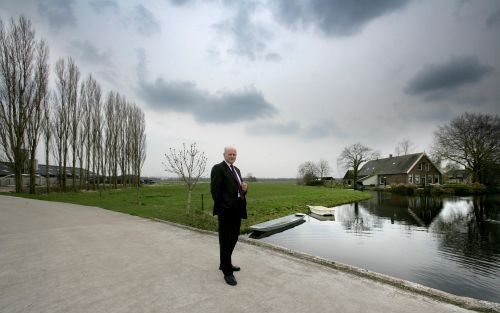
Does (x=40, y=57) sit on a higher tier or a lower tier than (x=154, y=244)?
higher

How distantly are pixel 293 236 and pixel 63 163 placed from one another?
3196 cm

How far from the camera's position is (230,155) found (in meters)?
4.64

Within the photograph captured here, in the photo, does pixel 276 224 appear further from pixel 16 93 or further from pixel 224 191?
pixel 16 93

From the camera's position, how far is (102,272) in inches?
179

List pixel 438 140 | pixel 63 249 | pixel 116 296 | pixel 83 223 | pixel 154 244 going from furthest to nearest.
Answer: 1. pixel 438 140
2. pixel 83 223
3. pixel 154 244
4. pixel 63 249
5. pixel 116 296

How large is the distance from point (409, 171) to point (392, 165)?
19.2 ft

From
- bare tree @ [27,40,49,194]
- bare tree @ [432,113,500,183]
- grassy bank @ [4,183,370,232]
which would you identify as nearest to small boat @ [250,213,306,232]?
grassy bank @ [4,183,370,232]

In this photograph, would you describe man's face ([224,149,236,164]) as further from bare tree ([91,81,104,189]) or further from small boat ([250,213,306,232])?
bare tree ([91,81,104,189])

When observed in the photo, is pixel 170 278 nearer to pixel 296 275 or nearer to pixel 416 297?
pixel 296 275

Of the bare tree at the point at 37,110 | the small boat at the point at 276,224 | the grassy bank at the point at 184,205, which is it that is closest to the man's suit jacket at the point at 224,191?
the grassy bank at the point at 184,205

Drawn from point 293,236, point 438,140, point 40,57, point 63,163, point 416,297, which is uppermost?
point 40,57

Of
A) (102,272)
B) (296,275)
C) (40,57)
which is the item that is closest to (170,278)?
(102,272)

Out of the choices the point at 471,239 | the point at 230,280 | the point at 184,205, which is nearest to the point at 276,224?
the point at 184,205

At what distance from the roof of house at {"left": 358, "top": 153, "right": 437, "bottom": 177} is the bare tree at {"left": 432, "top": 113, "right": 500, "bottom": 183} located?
19.0ft
